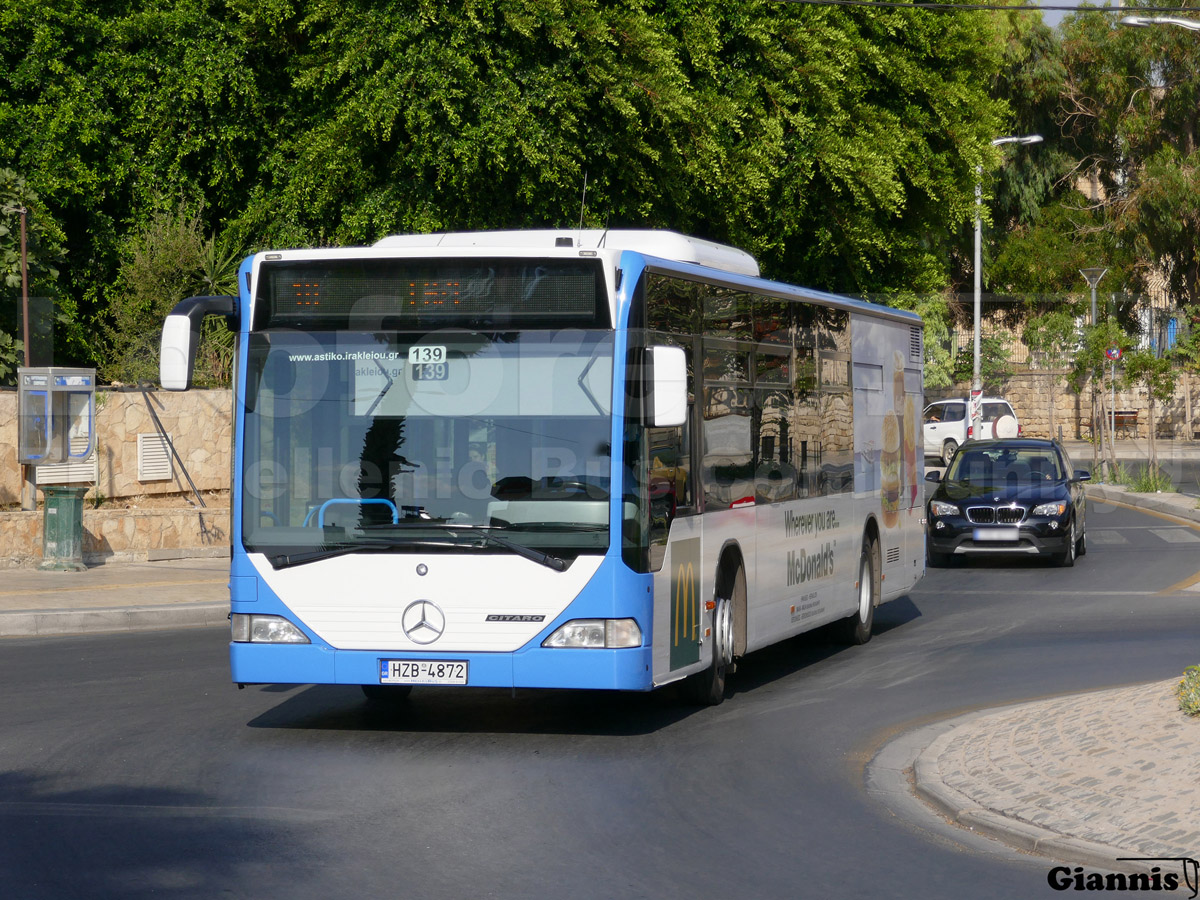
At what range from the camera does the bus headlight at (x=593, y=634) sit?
29.2ft

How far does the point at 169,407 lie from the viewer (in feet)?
70.5

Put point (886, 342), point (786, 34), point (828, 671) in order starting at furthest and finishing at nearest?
point (786, 34)
point (886, 342)
point (828, 671)

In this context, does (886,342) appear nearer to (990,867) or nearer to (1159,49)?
(990,867)

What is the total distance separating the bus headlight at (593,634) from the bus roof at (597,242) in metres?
2.13

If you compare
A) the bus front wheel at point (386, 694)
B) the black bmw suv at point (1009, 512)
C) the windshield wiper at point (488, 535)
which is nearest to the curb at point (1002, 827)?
the windshield wiper at point (488, 535)

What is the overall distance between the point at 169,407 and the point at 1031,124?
48441mm

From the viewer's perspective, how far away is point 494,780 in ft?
26.7

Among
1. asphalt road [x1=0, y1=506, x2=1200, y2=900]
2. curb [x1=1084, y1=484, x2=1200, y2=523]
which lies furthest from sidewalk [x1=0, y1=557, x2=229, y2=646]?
curb [x1=1084, y1=484, x2=1200, y2=523]

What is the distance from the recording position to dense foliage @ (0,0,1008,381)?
2262cm

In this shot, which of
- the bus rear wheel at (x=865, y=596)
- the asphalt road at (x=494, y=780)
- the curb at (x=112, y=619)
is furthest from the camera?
the curb at (x=112, y=619)

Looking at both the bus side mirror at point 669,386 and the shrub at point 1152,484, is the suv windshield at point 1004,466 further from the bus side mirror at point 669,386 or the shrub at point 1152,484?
the bus side mirror at point 669,386

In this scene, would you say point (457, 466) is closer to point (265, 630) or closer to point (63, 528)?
point (265, 630)

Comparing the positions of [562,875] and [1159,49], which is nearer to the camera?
[562,875]

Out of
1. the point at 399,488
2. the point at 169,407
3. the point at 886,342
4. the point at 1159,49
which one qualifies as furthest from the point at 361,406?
the point at 1159,49
